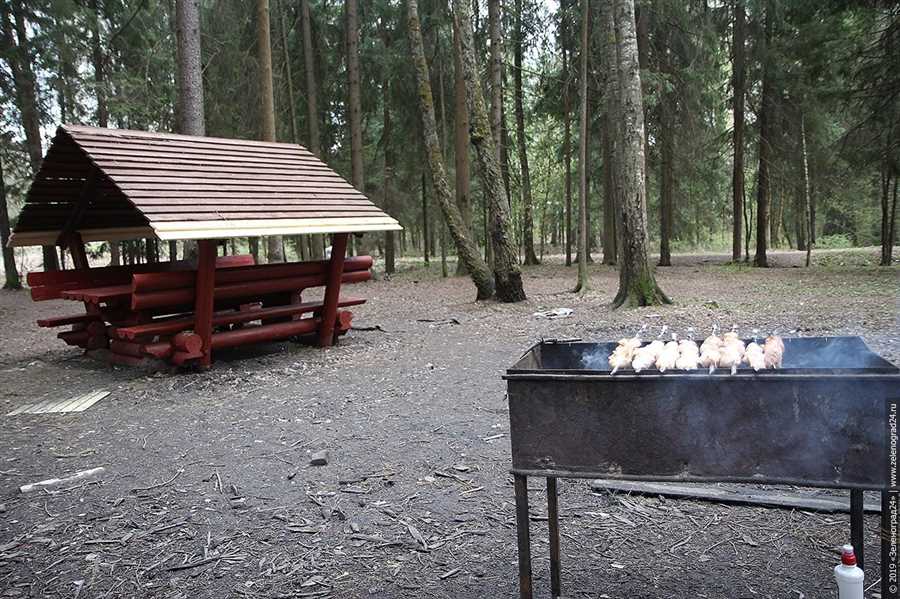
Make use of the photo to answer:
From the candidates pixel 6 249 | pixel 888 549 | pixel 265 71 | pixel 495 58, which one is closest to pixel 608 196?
pixel 495 58

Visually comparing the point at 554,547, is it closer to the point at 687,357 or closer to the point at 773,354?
the point at 687,357

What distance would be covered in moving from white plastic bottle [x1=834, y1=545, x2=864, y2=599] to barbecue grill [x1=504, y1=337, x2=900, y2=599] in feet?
0.67

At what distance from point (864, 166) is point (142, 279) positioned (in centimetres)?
1616

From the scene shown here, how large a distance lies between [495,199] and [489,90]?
29.9ft

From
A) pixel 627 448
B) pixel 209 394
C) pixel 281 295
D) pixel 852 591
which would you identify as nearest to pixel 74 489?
pixel 209 394

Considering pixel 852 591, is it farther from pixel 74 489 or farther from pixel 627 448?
pixel 74 489

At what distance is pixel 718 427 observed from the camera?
251 cm

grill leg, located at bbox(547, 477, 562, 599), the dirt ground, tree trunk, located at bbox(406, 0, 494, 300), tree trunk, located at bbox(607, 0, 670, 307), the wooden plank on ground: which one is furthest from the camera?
tree trunk, located at bbox(406, 0, 494, 300)

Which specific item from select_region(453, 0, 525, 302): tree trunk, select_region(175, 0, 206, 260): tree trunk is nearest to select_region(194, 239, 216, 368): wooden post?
select_region(175, 0, 206, 260): tree trunk

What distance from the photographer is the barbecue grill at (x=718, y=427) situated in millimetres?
2355

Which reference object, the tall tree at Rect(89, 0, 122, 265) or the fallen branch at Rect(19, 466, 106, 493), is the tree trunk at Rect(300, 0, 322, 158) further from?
the fallen branch at Rect(19, 466, 106, 493)

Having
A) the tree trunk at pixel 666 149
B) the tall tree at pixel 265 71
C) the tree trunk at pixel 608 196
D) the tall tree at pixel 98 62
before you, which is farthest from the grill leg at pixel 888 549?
the tree trunk at pixel 666 149

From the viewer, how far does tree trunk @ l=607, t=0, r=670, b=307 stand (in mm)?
10477

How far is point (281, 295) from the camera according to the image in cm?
967
